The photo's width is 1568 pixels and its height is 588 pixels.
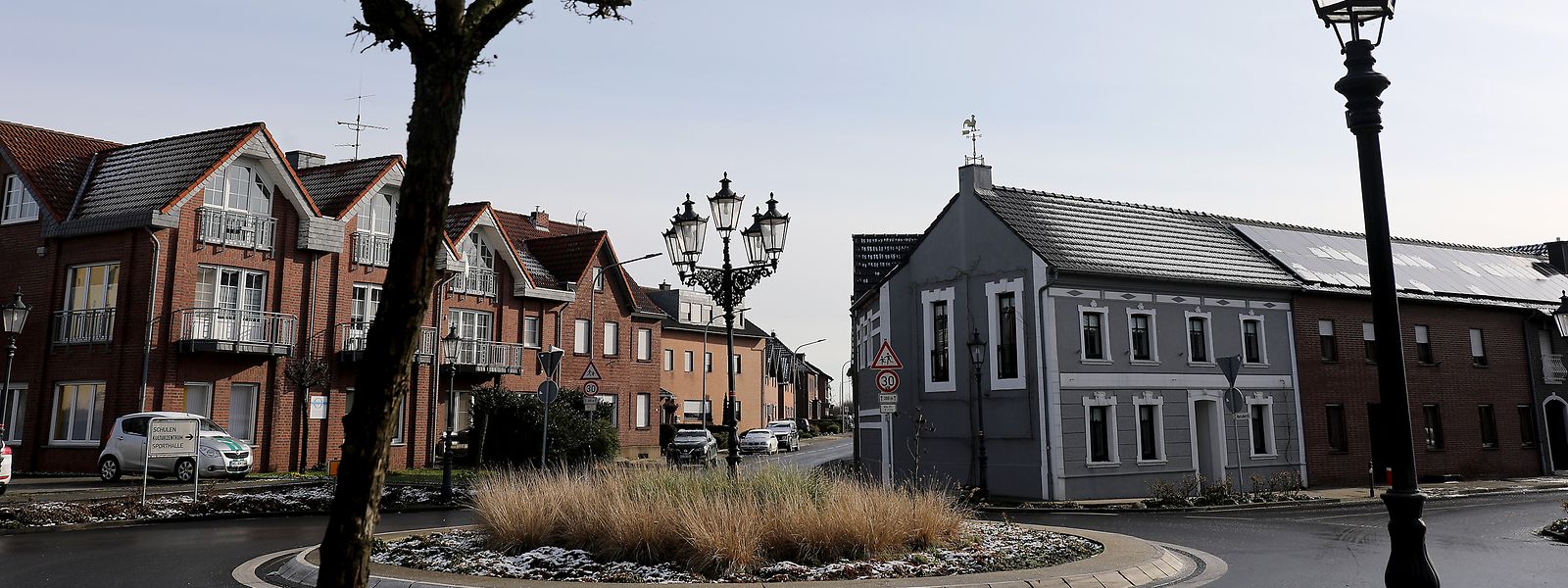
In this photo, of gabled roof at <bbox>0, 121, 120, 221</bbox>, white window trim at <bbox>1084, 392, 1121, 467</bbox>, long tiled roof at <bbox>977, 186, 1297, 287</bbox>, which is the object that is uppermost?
gabled roof at <bbox>0, 121, 120, 221</bbox>

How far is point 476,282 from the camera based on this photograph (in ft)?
122

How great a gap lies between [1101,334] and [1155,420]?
2633mm

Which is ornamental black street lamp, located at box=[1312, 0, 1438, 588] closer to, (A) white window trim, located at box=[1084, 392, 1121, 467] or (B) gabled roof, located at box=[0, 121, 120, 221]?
(A) white window trim, located at box=[1084, 392, 1121, 467]

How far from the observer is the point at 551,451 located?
28.1 metres

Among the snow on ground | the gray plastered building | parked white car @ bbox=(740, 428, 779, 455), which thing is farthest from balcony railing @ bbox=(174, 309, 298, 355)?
parked white car @ bbox=(740, 428, 779, 455)

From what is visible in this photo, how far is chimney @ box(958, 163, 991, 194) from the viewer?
26730mm

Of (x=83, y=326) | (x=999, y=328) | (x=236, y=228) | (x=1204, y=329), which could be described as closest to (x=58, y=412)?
(x=83, y=326)

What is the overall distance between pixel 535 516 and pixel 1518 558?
39.1 feet

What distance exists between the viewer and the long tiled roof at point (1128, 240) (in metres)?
25.3

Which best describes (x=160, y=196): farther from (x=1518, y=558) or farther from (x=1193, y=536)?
(x=1518, y=558)

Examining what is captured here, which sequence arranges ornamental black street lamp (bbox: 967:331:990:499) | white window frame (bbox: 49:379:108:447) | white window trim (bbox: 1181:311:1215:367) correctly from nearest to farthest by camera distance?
1. ornamental black street lamp (bbox: 967:331:990:499)
2. white window trim (bbox: 1181:311:1215:367)
3. white window frame (bbox: 49:379:108:447)

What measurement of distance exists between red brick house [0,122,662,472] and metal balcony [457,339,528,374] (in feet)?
5.11

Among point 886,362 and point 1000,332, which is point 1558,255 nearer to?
point 1000,332

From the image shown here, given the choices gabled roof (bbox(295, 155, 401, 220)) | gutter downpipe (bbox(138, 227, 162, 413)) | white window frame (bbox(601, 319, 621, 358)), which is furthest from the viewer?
white window frame (bbox(601, 319, 621, 358))
